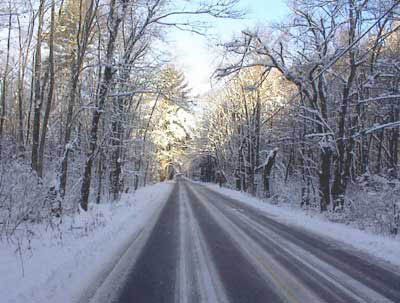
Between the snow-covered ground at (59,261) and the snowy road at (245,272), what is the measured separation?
394 millimetres

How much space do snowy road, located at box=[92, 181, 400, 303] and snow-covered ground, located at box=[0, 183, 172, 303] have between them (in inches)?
15.5

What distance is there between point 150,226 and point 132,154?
840 inches

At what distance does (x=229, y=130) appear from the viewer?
139 feet

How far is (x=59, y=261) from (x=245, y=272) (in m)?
3.33

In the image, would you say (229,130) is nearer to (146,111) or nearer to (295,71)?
(146,111)

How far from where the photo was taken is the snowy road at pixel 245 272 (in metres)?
4.97

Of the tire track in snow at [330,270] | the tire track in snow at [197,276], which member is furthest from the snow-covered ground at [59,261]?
the tire track in snow at [330,270]

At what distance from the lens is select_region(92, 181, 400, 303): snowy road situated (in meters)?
4.97

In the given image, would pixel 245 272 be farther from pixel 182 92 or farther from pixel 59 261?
pixel 182 92

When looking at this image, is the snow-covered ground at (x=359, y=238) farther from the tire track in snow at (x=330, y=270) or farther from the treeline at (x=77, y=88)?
the treeline at (x=77, y=88)

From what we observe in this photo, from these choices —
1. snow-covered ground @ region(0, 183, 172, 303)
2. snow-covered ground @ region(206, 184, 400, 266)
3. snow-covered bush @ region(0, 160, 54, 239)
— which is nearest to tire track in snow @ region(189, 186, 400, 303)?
snow-covered ground @ region(206, 184, 400, 266)

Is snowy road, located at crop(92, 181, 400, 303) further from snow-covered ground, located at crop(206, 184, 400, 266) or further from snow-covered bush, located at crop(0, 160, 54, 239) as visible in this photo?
snow-covered bush, located at crop(0, 160, 54, 239)

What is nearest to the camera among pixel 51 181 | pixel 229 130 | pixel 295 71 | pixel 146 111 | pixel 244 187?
pixel 51 181

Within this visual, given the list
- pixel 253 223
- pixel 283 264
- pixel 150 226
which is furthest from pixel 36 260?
pixel 253 223
